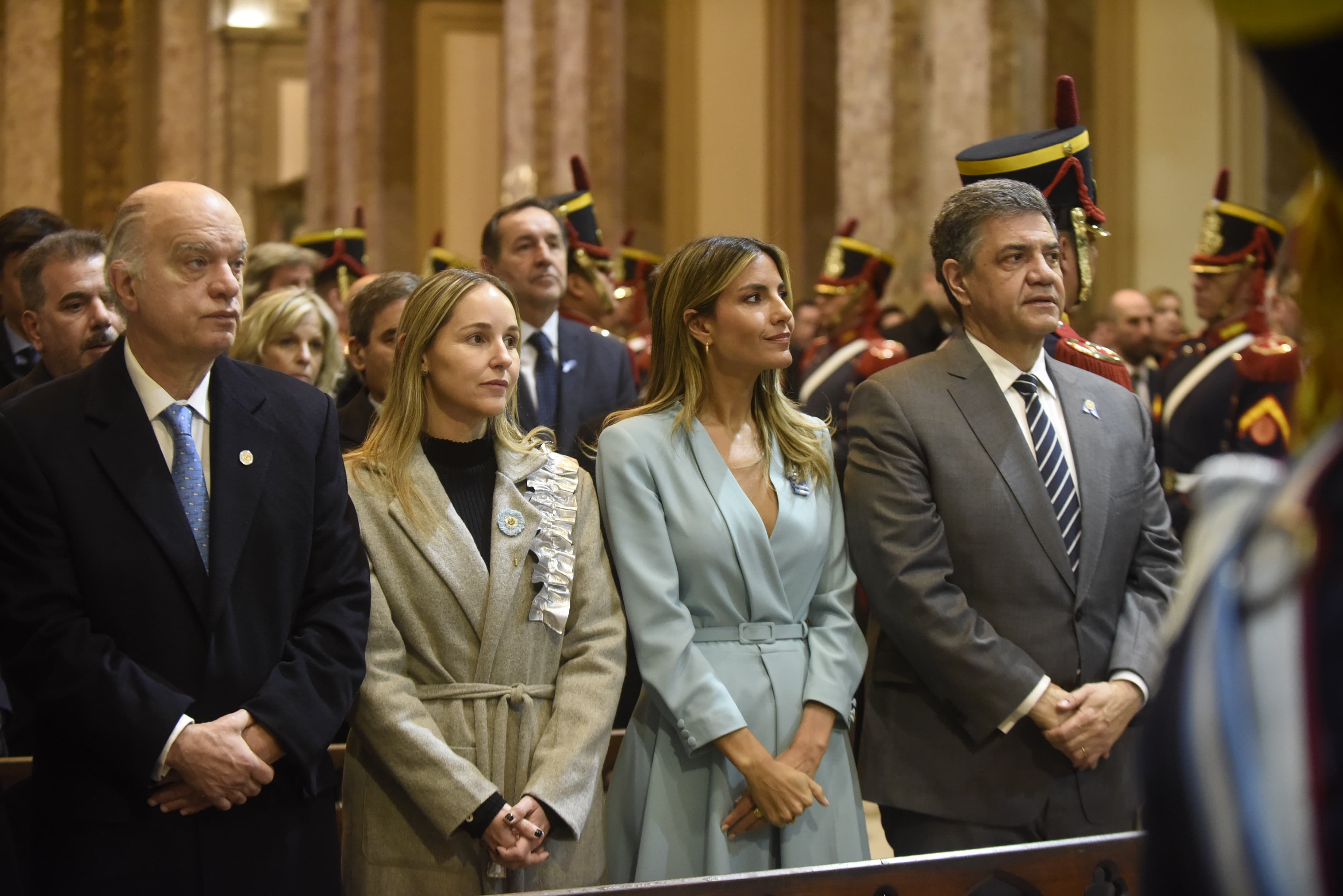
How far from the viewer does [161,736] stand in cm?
208

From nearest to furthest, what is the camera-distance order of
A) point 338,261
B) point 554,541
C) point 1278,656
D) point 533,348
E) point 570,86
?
1. point 1278,656
2. point 554,541
3. point 533,348
4. point 338,261
5. point 570,86

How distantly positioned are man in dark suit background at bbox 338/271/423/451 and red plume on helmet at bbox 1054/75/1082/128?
1.67m

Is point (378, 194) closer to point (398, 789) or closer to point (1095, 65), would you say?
point (1095, 65)

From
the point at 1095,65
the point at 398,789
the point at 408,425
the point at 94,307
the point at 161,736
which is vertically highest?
the point at 1095,65

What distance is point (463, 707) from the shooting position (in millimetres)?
2424

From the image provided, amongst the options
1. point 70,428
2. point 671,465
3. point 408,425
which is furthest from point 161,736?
point 671,465

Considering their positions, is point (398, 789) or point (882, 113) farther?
point (882, 113)

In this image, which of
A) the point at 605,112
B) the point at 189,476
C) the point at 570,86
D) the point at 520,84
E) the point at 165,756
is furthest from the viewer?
the point at 520,84

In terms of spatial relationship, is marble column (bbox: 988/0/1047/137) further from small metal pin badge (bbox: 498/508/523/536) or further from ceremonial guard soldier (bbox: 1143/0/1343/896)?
ceremonial guard soldier (bbox: 1143/0/1343/896)

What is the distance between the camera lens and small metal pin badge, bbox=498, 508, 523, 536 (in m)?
2.50

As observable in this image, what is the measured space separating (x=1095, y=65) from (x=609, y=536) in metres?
7.15

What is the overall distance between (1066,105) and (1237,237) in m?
2.68

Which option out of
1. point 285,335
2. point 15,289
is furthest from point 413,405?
point 15,289

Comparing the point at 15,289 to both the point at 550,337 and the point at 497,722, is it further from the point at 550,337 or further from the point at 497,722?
the point at 497,722
